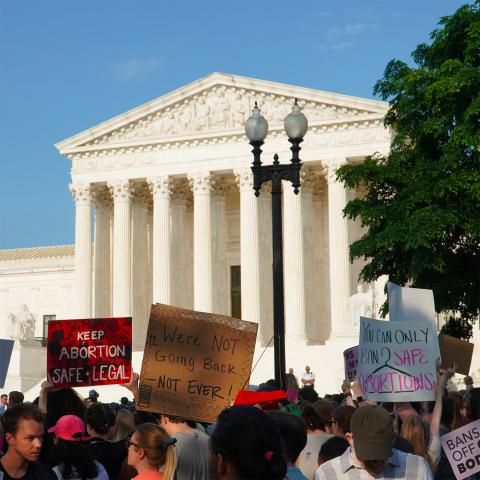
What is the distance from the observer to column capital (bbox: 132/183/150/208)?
2354 inches

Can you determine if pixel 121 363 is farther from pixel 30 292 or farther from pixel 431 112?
pixel 30 292

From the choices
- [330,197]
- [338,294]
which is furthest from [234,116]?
[338,294]

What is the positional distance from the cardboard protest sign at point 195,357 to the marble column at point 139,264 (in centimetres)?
5143

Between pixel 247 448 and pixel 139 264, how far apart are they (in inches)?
2216

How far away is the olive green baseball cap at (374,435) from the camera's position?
5676 mm

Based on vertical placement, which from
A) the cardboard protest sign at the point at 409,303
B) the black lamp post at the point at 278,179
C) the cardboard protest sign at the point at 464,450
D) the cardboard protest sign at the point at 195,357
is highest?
the black lamp post at the point at 278,179

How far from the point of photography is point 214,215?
189ft

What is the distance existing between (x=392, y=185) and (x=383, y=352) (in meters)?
22.5

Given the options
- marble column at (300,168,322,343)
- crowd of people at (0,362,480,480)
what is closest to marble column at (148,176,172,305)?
marble column at (300,168,322,343)

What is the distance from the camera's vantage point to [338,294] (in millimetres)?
53031

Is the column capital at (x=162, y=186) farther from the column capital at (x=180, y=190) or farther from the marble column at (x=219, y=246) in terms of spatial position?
the marble column at (x=219, y=246)

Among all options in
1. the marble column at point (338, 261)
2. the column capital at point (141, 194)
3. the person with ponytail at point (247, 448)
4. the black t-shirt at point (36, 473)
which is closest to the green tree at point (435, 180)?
the marble column at point (338, 261)

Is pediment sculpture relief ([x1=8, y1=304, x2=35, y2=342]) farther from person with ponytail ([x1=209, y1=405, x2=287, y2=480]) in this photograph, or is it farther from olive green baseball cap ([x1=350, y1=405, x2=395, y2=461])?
person with ponytail ([x1=209, y1=405, x2=287, y2=480])

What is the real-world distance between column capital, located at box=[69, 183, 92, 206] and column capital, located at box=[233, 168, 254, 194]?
951 cm
